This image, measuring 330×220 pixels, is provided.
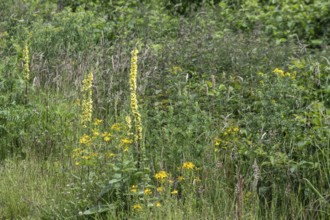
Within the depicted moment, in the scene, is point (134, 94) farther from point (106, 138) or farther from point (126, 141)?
point (106, 138)

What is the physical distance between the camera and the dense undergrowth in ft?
17.3

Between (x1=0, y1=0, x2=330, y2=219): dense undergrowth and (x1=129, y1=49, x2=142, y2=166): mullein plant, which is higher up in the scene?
(x1=129, y1=49, x2=142, y2=166): mullein plant

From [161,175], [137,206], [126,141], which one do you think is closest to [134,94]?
[126,141]

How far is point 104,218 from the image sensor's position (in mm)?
5254

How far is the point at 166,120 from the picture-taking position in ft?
21.3

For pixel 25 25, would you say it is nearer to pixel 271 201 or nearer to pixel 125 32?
pixel 125 32

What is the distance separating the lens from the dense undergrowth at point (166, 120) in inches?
208

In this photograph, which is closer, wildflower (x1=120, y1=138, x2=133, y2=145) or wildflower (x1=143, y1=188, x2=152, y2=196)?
wildflower (x1=143, y1=188, x2=152, y2=196)

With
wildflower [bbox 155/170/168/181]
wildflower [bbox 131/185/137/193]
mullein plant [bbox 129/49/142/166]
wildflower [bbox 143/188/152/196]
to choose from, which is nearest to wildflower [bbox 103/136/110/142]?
mullein plant [bbox 129/49/142/166]

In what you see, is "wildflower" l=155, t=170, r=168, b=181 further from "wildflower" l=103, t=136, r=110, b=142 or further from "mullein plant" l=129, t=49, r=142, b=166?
"wildflower" l=103, t=136, r=110, b=142

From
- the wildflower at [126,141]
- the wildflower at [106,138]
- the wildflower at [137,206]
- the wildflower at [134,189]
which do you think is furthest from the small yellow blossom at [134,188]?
the wildflower at [106,138]

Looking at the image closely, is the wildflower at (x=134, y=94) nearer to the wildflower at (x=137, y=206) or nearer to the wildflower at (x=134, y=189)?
the wildflower at (x=134, y=189)

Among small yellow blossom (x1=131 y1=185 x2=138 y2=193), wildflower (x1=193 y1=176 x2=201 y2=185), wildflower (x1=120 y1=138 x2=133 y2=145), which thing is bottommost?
wildflower (x1=193 y1=176 x2=201 y2=185)

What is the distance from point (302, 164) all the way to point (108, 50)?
4229 millimetres
